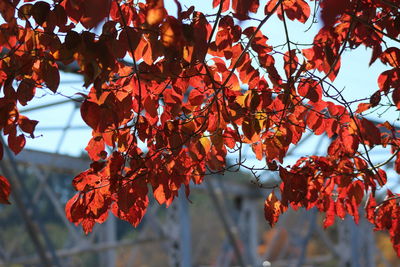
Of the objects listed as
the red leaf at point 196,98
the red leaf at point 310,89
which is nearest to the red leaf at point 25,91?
the red leaf at point 196,98

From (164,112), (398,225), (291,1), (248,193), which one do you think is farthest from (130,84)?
(248,193)

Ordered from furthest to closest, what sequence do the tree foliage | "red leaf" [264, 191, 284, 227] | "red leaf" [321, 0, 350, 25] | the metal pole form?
the metal pole
"red leaf" [264, 191, 284, 227]
the tree foliage
"red leaf" [321, 0, 350, 25]

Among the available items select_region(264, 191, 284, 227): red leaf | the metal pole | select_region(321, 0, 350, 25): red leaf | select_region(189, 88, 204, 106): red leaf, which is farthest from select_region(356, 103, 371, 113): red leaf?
the metal pole

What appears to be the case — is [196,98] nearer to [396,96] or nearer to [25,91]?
[25,91]

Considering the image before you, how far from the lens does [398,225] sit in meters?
2.56

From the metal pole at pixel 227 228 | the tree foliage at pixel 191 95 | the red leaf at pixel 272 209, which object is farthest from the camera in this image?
the metal pole at pixel 227 228

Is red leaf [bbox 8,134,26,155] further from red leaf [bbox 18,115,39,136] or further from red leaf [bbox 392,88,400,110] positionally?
red leaf [bbox 392,88,400,110]

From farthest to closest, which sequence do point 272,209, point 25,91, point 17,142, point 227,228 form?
point 227,228
point 272,209
point 17,142
point 25,91

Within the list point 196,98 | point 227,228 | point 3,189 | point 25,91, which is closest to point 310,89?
point 196,98

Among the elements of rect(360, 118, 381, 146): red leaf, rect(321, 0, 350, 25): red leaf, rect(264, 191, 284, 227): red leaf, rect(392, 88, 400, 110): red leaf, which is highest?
rect(392, 88, 400, 110): red leaf

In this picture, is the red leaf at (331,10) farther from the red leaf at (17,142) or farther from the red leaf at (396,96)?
the red leaf at (17,142)

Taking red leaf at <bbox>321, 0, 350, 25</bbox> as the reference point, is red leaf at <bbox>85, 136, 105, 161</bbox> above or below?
below

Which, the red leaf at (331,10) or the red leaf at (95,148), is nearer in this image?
the red leaf at (331,10)

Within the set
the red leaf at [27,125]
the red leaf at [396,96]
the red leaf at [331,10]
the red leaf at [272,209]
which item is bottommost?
the red leaf at [272,209]
